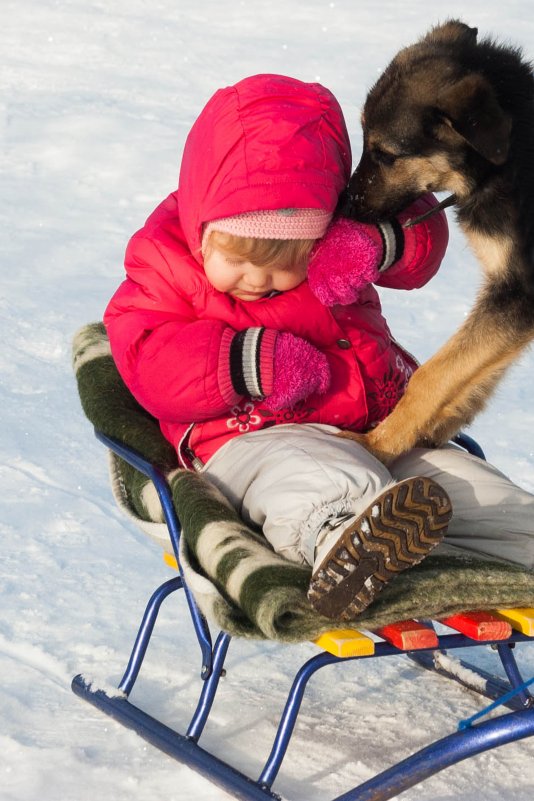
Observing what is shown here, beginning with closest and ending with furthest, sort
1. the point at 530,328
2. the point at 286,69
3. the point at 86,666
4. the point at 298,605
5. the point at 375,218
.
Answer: the point at 298,605 < the point at 375,218 < the point at 530,328 < the point at 86,666 < the point at 286,69

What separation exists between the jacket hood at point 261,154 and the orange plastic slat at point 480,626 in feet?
3.60

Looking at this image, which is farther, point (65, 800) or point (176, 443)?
point (176, 443)

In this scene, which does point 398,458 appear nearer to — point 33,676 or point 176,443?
point 176,443

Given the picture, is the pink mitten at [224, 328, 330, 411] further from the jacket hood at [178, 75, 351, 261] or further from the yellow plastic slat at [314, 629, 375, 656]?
the yellow plastic slat at [314, 629, 375, 656]

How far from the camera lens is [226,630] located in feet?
8.71

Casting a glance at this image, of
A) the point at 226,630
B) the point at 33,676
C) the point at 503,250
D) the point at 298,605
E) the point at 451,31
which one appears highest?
the point at 451,31

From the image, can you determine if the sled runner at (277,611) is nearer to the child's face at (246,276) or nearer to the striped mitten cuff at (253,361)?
the striped mitten cuff at (253,361)

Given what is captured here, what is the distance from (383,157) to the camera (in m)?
3.37

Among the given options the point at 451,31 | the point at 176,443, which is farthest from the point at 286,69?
the point at 176,443

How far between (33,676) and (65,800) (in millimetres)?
707

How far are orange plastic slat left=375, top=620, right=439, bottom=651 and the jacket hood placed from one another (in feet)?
3.53

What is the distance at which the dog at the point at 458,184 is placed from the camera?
325 cm

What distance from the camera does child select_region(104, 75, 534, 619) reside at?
287cm

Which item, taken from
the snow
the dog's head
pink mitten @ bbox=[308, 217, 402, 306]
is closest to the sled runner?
the snow
